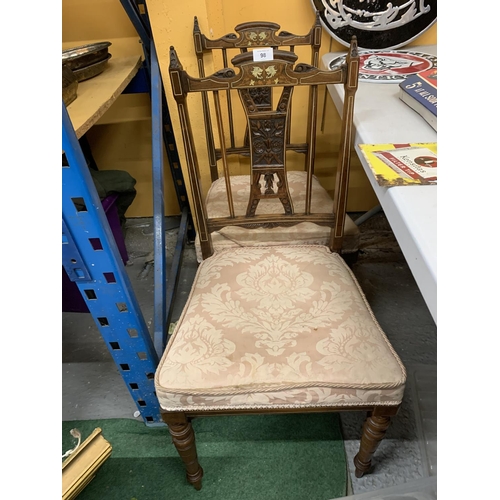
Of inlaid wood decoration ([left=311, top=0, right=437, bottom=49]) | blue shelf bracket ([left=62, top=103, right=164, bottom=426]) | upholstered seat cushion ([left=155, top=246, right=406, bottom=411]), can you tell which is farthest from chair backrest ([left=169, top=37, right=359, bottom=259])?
inlaid wood decoration ([left=311, top=0, right=437, bottom=49])

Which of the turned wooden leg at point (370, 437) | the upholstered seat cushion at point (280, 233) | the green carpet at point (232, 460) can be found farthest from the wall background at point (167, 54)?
the turned wooden leg at point (370, 437)

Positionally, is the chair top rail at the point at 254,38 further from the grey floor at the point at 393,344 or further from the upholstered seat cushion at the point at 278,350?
the grey floor at the point at 393,344

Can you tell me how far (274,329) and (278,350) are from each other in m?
0.06

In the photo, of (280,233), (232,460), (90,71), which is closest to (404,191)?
(280,233)

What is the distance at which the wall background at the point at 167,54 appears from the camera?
3.55ft

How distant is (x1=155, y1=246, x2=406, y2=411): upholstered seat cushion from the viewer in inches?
27.1

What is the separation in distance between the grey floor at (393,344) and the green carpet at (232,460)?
0.05m

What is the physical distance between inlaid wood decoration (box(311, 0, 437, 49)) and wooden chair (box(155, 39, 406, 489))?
0.55 meters

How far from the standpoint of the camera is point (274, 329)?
78cm

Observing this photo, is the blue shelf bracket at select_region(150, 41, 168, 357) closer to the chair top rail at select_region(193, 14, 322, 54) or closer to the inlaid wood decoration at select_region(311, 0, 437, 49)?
the chair top rail at select_region(193, 14, 322, 54)

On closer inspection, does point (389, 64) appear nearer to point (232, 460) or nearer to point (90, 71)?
point (90, 71)
